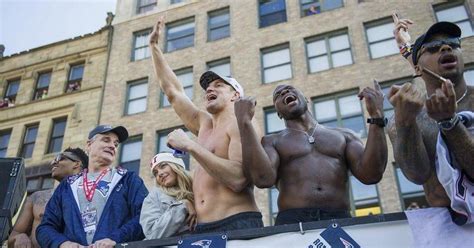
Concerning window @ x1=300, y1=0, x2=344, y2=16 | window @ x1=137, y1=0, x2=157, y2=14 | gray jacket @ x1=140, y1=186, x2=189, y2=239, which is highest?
window @ x1=137, y1=0, x2=157, y2=14

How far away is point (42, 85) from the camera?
1981 centimetres

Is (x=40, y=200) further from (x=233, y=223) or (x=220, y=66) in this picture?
(x=220, y=66)

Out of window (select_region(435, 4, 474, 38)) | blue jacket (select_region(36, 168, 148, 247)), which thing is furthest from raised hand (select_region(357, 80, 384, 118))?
window (select_region(435, 4, 474, 38))

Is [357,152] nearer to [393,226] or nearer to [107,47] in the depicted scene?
[393,226]

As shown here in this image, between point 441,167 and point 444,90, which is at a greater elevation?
point 444,90

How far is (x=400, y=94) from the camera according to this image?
2.37 meters

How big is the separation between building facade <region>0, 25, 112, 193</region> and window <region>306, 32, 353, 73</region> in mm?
8787

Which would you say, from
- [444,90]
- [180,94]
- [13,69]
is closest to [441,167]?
[444,90]

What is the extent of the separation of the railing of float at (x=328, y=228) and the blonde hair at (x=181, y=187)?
0.88 m

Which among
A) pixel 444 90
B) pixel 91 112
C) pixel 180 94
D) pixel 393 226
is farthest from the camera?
pixel 91 112

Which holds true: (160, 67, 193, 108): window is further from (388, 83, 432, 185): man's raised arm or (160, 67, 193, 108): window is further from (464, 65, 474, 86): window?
(388, 83, 432, 185): man's raised arm

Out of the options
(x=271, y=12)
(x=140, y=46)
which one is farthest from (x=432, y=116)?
(x=140, y=46)

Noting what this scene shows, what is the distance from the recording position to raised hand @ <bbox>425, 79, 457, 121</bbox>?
218 cm

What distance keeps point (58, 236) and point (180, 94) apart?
1.73m
